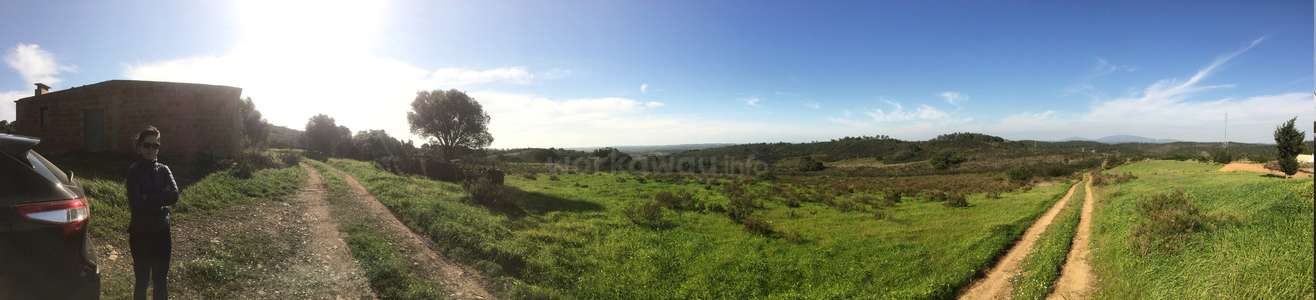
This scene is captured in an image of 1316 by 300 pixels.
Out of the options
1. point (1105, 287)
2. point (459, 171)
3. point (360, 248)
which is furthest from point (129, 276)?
point (459, 171)

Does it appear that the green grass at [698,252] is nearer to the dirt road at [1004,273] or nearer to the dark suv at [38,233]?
the dirt road at [1004,273]

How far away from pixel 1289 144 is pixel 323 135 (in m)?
93.3

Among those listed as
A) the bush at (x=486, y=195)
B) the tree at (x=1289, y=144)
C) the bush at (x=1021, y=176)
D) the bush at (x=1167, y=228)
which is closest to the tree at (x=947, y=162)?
the bush at (x=1021, y=176)

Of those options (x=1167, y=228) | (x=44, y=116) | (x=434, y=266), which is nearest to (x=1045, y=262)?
(x=1167, y=228)

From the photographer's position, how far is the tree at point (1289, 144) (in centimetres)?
2602

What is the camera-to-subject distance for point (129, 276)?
21.6ft

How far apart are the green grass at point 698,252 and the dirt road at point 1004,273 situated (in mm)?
286

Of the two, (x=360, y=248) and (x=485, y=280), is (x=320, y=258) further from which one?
(x=485, y=280)

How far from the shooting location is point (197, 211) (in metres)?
10.6

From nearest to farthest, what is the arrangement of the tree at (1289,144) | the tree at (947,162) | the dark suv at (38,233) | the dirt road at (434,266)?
the dark suv at (38,233) → the dirt road at (434,266) → the tree at (1289,144) → the tree at (947,162)

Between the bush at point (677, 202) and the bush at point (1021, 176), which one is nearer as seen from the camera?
the bush at point (677, 202)

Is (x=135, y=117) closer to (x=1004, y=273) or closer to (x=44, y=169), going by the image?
(x=44, y=169)

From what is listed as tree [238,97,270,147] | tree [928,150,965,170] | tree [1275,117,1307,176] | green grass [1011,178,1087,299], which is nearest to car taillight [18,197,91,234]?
green grass [1011,178,1087,299]

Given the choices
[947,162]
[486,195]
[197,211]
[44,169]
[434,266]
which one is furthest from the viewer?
[947,162]
